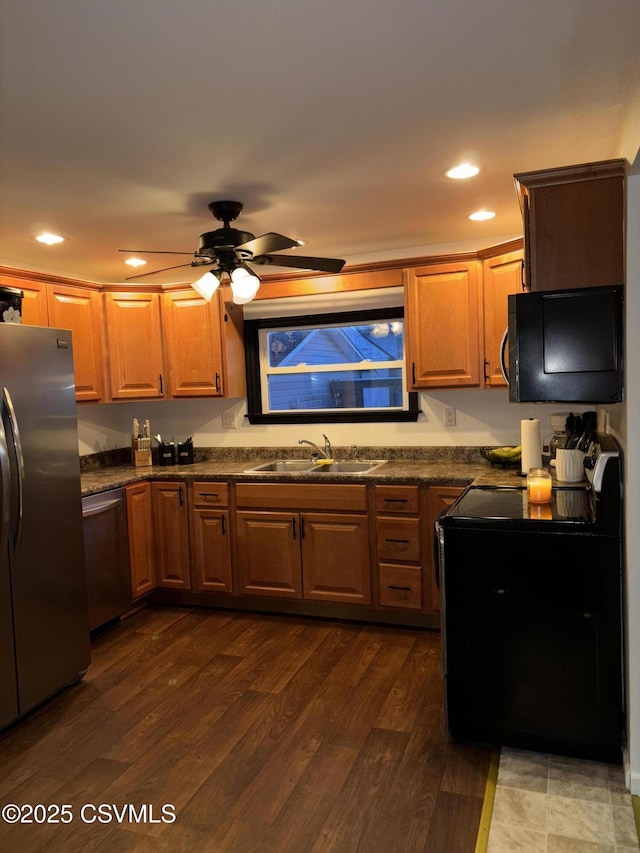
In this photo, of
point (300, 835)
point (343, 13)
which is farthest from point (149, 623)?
point (343, 13)

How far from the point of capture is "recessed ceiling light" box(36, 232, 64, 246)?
339 cm

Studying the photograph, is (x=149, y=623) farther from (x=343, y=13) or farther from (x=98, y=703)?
(x=343, y=13)

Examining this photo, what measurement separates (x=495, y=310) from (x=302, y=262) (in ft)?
4.30

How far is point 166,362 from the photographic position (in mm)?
4469

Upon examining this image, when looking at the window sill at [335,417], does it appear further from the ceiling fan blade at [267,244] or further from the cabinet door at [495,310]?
the ceiling fan blade at [267,244]

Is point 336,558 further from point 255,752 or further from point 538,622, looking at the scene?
point 538,622

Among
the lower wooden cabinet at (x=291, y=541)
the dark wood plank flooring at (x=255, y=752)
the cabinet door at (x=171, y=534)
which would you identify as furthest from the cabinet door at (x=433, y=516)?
the cabinet door at (x=171, y=534)

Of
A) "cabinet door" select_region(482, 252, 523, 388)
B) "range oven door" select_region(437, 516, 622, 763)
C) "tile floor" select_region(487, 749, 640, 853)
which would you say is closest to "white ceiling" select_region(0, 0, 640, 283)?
"cabinet door" select_region(482, 252, 523, 388)

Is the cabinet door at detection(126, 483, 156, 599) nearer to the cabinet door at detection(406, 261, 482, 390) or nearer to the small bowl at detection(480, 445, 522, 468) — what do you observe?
the cabinet door at detection(406, 261, 482, 390)

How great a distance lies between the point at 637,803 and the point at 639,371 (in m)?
1.43

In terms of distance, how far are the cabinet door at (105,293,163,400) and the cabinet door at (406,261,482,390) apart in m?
1.82

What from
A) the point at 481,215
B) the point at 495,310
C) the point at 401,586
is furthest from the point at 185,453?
the point at 481,215

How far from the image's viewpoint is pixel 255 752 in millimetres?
2471

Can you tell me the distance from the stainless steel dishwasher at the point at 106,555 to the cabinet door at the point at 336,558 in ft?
3.69
